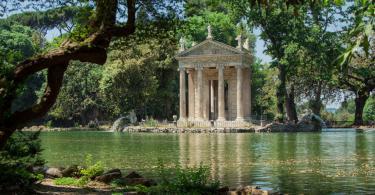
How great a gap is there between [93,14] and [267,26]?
53.8m

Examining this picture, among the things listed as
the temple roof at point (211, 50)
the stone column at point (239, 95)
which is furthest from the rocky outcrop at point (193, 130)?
the temple roof at point (211, 50)

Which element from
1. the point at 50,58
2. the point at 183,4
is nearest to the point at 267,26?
the point at 183,4

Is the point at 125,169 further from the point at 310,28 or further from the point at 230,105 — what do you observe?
the point at 230,105

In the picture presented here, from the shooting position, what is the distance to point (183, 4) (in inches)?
526

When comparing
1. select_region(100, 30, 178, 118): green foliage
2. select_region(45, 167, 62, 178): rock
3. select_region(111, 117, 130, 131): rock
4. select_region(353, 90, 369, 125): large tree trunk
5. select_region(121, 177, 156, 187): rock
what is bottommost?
select_region(121, 177, 156, 187): rock

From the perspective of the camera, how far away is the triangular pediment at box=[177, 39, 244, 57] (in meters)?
64.9

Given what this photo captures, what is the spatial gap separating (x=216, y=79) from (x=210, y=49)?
6.60 m

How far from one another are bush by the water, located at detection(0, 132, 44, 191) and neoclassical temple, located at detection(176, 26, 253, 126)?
52.7m

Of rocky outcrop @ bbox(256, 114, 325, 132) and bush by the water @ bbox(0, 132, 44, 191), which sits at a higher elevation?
rocky outcrop @ bbox(256, 114, 325, 132)

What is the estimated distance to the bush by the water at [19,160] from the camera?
9781 mm

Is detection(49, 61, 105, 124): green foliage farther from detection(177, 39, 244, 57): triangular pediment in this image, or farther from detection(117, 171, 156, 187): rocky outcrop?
detection(117, 171, 156, 187): rocky outcrop

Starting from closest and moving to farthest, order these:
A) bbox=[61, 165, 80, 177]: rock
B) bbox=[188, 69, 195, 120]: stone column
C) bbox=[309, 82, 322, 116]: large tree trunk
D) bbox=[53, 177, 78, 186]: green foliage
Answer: bbox=[53, 177, 78, 186]: green foliage
bbox=[61, 165, 80, 177]: rock
bbox=[188, 69, 195, 120]: stone column
bbox=[309, 82, 322, 116]: large tree trunk

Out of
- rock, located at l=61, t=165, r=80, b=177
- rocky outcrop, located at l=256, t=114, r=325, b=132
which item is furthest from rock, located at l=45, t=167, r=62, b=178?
rocky outcrop, located at l=256, t=114, r=325, b=132

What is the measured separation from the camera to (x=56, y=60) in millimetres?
9508
